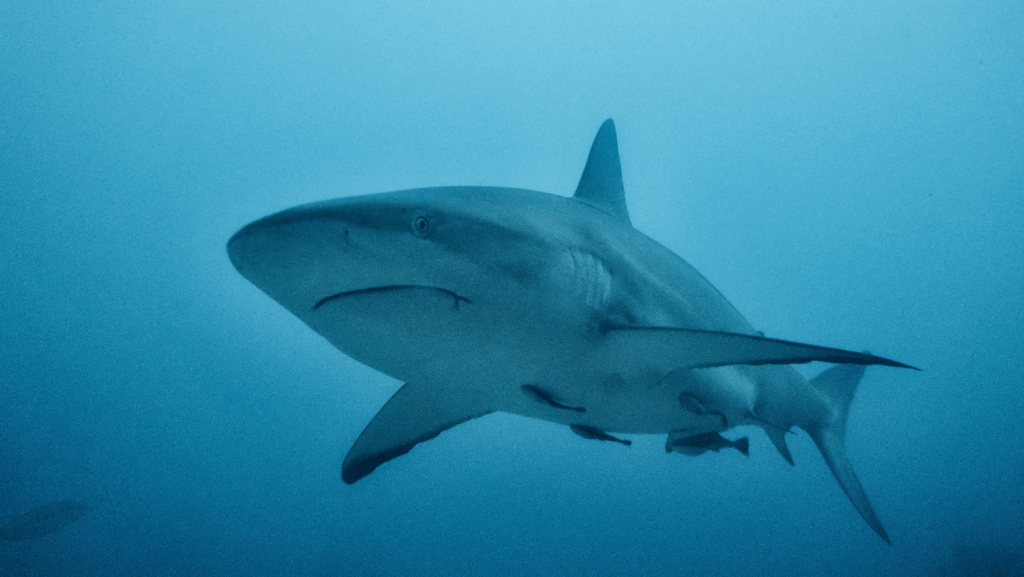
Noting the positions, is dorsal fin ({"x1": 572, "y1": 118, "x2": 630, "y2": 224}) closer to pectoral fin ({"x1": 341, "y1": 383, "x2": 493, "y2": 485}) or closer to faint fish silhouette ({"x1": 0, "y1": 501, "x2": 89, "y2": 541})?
pectoral fin ({"x1": 341, "y1": 383, "x2": 493, "y2": 485})

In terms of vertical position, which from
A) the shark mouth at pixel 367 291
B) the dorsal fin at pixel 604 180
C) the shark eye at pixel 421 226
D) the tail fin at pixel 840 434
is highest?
the dorsal fin at pixel 604 180

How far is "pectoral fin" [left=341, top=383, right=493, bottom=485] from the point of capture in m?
2.78

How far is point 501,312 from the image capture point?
5.93 feet

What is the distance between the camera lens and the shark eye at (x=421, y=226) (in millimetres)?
1600

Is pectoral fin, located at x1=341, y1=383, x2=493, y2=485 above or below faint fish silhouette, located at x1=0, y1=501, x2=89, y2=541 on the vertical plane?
above

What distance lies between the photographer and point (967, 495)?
19.5 m

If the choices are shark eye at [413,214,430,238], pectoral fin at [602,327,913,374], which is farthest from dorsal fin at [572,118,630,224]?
shark eye at [413,214,430,238]

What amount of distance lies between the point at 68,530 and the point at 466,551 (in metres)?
12.0

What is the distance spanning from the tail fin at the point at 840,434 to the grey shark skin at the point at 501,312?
153cm

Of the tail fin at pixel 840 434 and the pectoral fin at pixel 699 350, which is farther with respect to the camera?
the tail fin at pixel 840 434

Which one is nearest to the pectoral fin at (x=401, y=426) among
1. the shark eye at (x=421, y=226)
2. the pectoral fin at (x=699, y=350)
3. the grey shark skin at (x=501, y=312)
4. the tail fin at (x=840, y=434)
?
the grey shark skin at (x=501, y=312)

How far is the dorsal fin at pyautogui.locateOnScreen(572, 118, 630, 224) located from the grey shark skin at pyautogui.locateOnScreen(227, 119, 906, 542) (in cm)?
34

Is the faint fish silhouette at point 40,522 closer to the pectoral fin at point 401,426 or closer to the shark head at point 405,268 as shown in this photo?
the pectoral fin at point 401,426

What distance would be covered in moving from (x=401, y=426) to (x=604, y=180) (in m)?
2.11
